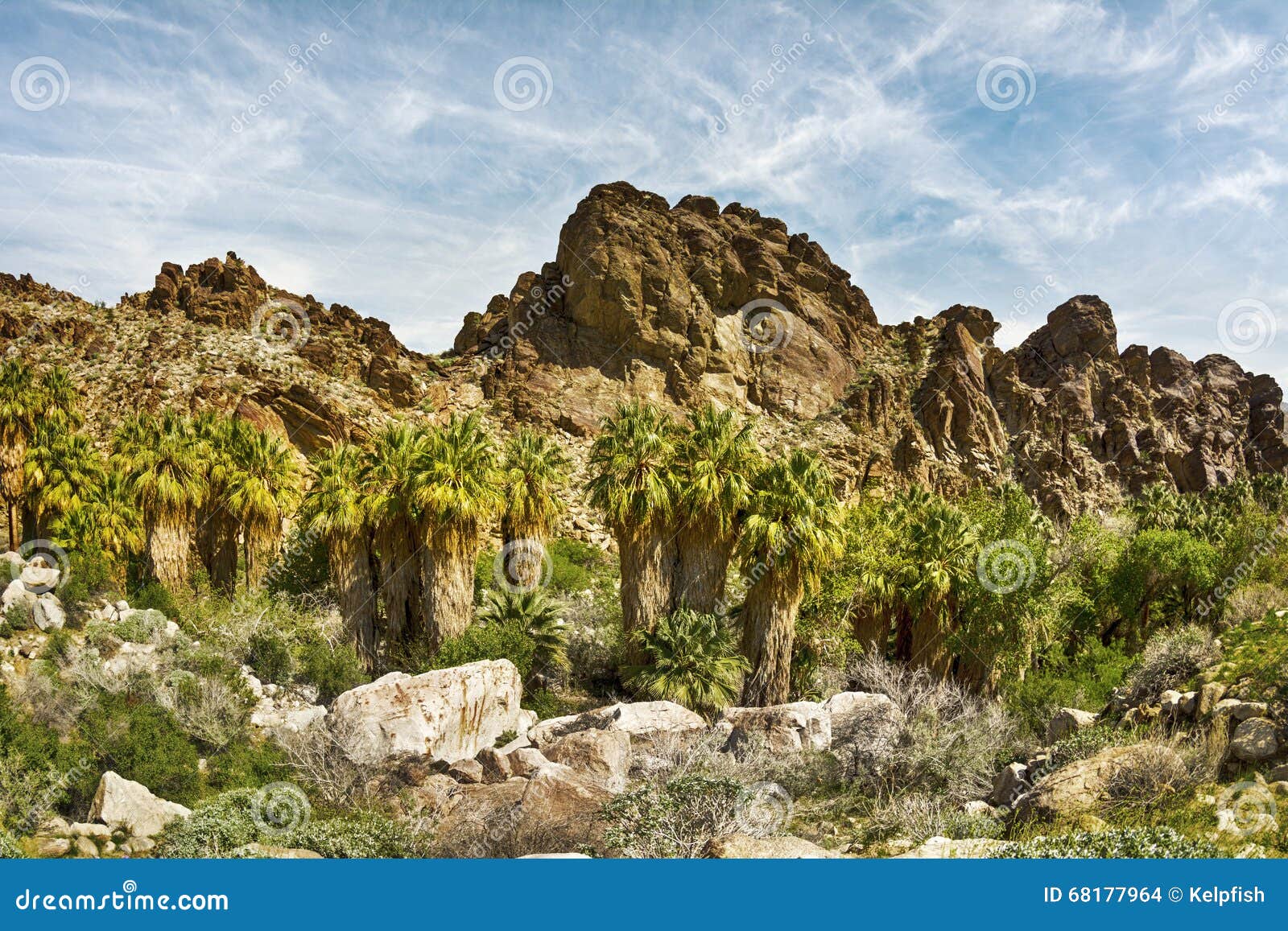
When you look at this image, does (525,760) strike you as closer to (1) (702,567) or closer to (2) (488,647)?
(2) (488,647)

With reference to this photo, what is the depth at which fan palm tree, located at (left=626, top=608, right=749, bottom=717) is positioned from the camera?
72.1 ft

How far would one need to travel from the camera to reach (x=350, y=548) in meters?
24.8

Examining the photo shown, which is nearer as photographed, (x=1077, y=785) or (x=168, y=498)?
(x=1077, y=785)

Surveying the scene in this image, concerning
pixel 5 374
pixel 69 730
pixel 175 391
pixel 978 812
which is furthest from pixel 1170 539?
pixel 175 391

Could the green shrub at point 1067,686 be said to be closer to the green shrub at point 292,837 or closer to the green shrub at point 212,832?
the green shrub at point 292,837

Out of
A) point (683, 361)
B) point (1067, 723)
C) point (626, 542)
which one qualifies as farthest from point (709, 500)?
point (683, 361)

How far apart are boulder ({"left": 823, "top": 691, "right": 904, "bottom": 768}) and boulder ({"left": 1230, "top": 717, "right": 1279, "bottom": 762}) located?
5.29 meters

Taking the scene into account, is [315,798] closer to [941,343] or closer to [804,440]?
[804,440]

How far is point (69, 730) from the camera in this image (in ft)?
53.4

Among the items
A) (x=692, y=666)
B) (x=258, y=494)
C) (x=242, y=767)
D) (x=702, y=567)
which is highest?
(x=258, y=494)

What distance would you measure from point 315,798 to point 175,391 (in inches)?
1468

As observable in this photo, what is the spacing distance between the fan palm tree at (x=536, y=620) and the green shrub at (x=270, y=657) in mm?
5000
